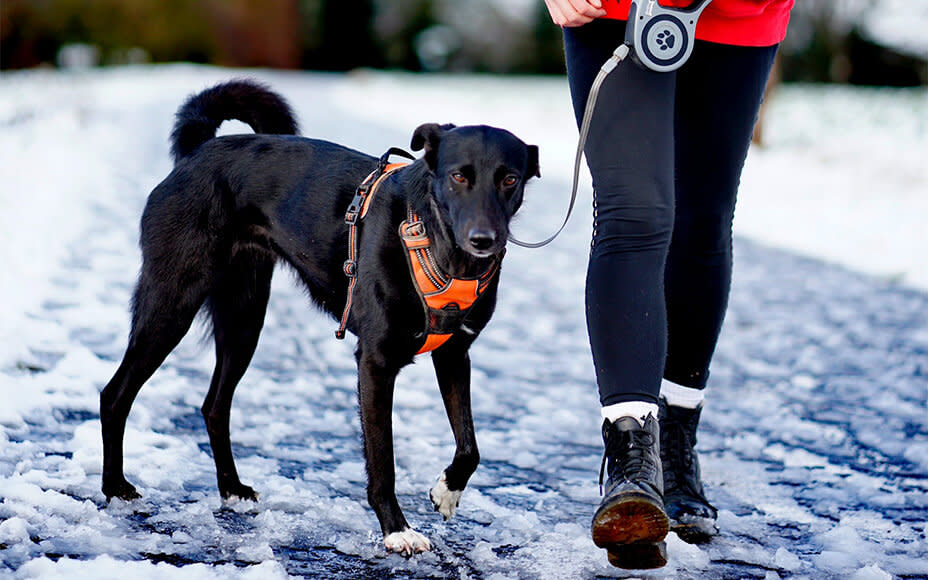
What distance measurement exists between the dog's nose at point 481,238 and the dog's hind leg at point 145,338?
94 centimetres

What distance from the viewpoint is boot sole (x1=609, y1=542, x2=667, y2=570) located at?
7.50 feet

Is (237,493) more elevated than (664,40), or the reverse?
(664,40)

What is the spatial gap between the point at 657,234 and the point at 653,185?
0.12 m

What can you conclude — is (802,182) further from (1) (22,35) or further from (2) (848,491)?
(1) (22,35)

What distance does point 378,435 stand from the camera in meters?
2.70

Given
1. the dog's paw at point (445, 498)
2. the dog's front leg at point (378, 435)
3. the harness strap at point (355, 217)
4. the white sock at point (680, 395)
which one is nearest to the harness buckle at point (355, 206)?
the harness strap at point (355, 217)

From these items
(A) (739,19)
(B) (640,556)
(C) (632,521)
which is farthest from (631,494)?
(A) (739,19)

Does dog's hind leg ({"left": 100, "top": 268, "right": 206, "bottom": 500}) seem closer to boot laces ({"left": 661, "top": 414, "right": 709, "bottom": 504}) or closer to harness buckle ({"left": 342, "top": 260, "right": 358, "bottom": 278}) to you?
harness buckle ({"left": 342, "top": 260, "right": 358, "bottom": 278})

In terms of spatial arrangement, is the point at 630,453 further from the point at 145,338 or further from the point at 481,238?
the point at 145,338

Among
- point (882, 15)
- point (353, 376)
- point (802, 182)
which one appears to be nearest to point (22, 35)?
point (882, 15)

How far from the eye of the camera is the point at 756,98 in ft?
8.87

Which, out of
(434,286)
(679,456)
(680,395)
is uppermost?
(434,286)

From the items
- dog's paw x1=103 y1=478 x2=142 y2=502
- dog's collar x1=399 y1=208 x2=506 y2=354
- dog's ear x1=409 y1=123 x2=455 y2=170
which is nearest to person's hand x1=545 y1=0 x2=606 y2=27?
dog's ear x1=409 y1=123 x2=455 y2=170

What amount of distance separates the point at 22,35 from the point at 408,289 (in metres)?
35.9
